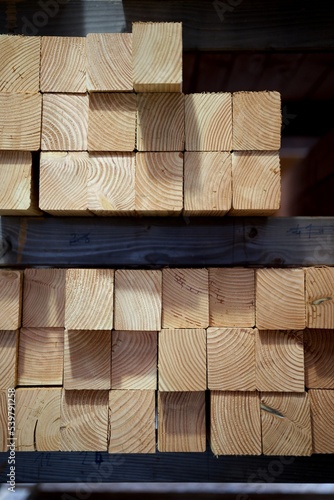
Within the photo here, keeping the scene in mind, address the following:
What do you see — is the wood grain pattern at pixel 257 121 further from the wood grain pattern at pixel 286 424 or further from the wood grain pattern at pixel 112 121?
the wood grain pattern at pixel 286 424

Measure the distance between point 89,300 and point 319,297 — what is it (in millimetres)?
862

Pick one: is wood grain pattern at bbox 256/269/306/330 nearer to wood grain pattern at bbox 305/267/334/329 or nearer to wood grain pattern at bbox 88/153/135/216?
wood grain pattern at bbox 305/267/334/329

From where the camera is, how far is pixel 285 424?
1304 mm

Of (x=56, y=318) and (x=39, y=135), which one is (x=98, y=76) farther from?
(x=56, y=318)

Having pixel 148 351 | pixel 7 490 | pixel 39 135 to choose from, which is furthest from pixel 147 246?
pixel 7 490

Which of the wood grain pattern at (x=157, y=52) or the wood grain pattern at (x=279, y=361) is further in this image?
the wood grain pattern at (x=279, y=361)

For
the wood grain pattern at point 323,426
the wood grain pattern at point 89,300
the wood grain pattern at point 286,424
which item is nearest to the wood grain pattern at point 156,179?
the wood grain pattern at point 89,300

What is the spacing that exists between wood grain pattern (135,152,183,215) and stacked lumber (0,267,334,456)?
262 millimetres

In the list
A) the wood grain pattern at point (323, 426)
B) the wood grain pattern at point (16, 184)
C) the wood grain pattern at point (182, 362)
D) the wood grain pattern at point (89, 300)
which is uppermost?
the wood grain pattern at point (16, 184)

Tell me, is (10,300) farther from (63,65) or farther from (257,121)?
(257,121)

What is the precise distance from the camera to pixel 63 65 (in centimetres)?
132

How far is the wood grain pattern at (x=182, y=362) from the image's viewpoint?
4.19 ft

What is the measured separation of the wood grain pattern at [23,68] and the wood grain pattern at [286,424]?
1495mm

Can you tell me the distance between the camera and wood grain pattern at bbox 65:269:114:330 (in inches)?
49.0
